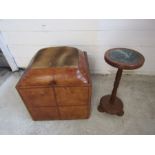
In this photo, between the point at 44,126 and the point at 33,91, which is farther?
the point at 44,126

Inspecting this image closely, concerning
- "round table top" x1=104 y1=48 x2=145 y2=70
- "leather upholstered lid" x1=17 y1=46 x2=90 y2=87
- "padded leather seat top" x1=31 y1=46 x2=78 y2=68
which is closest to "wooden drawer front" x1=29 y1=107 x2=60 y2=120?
"leather upholstered lid" x1=17 y1=46 x2=90 y2=87

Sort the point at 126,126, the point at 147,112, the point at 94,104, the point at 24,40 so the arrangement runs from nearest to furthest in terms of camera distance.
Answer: the point at 126,126 < the point at 147,112 < the point at 94,104 < the point at 24,40

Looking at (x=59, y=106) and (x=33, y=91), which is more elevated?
(x=33, y=91)

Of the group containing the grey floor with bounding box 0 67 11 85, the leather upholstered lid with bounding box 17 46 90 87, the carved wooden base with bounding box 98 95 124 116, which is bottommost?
the grey floor with bounding box 0 67 11 85

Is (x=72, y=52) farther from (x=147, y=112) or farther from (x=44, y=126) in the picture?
(x=147, y=112)

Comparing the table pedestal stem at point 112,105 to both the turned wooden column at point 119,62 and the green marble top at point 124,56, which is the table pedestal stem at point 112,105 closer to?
the turned wooden column at point 119,62

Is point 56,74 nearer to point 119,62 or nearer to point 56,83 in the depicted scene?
point 56,83

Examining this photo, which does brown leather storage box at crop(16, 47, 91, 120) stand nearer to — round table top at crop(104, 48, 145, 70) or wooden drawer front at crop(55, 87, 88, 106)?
wooden drawer front at crop(55, 87, 88, 106)

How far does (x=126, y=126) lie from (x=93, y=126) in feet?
1.05

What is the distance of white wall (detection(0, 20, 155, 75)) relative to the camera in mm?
1556

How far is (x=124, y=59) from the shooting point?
1.13 m

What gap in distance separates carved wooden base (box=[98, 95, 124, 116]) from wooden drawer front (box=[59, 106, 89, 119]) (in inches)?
7.7
